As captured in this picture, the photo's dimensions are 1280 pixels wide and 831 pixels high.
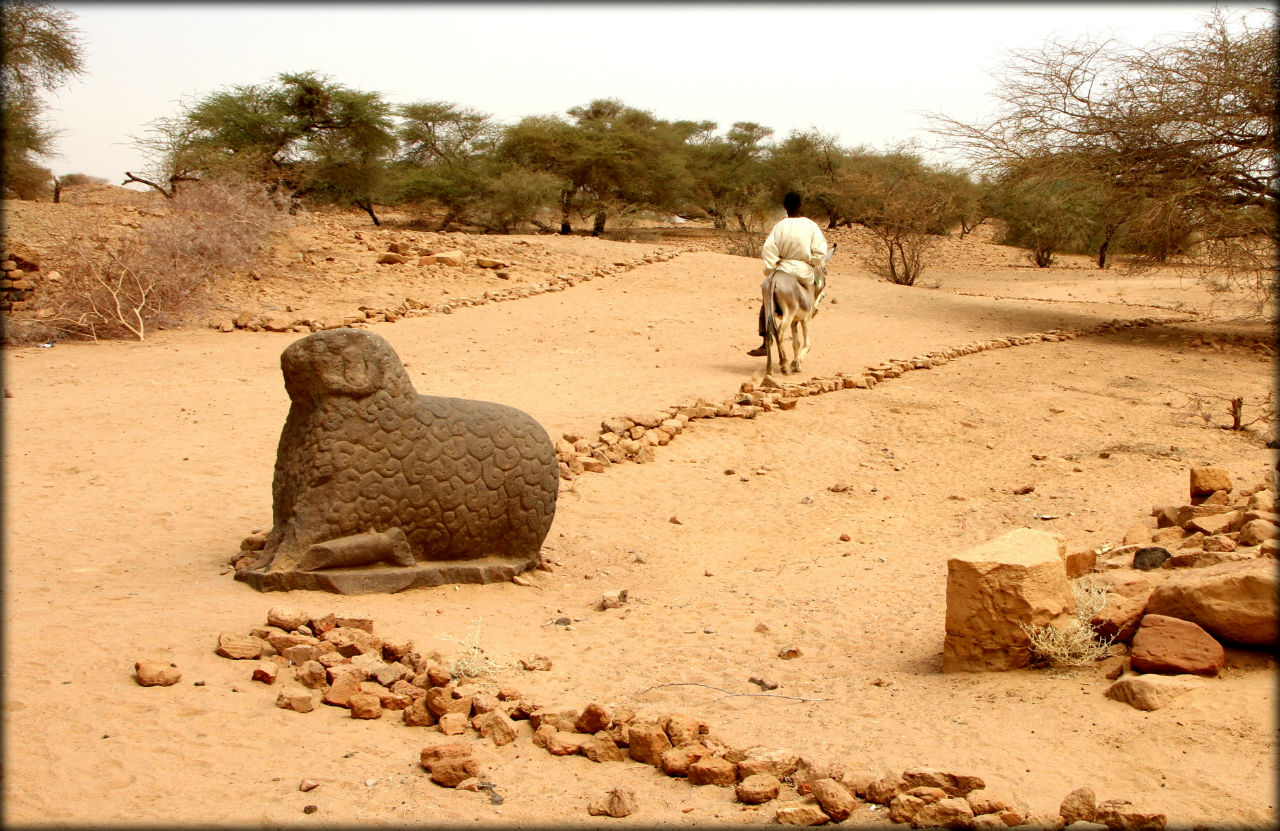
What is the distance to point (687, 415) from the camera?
8.65 metres

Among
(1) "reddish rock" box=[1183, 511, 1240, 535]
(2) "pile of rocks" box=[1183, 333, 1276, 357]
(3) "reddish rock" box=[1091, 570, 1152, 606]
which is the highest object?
(2) "pile of rocks" box=[1183, 333, 1276, 357]

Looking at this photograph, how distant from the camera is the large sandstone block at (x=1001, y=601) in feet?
12.6

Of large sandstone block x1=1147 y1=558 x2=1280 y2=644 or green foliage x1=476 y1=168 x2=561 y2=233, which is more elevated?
green foliage x1=476 y1=168 x2=561 y2=233

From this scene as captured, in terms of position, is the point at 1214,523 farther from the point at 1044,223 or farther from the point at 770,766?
the point at 1044,223

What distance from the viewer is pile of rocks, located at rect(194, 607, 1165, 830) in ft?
→ 9.34

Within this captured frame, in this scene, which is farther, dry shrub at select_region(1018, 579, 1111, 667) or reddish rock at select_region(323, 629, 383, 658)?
reddish rock at select_region(323, 629, 383, 658)

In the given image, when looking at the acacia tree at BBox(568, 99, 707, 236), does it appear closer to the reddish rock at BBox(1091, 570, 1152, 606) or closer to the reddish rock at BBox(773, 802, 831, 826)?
the reddish rock at BBox(1091, 570, 1152, 606)

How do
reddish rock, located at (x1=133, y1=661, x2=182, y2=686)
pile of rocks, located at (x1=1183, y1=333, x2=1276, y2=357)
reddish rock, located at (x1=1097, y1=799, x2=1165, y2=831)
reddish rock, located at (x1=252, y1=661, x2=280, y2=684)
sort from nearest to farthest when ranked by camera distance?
reddish rock, located at (x1=1097, y1=799, x2=1165, y2=831), reddish rock, located at (x1=133, y1=661, x2=182, y2=686), reddish rock, located at (x1=252, y1=661, x2=280, y2=684), pile of rocks, located at (x1=1183, y1=333, x2=1276, y2=357)

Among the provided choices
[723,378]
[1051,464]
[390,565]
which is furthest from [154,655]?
[723,378]

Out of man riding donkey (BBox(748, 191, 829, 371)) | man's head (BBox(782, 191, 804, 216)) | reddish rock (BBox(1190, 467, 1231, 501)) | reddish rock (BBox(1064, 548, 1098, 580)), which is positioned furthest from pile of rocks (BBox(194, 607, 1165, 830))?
man's head (BBox(782, 191, 804, 216))

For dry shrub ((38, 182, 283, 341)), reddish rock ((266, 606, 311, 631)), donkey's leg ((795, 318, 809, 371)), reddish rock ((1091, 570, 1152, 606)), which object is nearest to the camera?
reddish rock ((266, 606, 311, 631))

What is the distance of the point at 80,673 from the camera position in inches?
142

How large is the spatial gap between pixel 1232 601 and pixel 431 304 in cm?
1197

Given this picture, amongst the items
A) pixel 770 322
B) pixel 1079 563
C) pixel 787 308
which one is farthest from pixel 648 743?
pixel 787 308
